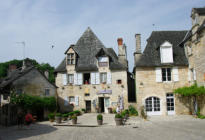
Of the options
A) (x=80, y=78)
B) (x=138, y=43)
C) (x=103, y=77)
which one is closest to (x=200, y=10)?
(x=138, y=43)

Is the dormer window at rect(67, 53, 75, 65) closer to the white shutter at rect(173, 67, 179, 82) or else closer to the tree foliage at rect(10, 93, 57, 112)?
the tree foliage at rect(10, 93, 57, 112)

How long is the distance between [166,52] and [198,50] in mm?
3491

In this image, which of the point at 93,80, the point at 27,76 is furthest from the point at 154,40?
the point at 27,76

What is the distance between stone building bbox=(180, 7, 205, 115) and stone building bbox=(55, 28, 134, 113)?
20.9 ft

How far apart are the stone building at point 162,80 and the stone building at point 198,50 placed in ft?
3.65

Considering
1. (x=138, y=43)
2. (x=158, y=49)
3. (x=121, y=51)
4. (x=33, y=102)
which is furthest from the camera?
(x=121, y=51)

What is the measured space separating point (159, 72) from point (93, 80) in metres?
6.75

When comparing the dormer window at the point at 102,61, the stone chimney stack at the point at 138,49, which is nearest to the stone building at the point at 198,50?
the stone chimney stack at the point at 138,49

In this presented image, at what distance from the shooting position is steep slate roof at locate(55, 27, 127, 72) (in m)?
21.8

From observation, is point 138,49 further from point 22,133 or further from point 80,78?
point 22,133

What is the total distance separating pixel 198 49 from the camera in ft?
54.4

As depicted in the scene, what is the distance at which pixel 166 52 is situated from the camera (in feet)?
64.5

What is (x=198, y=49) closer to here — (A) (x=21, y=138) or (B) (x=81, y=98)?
(B) (x=81, y=98)

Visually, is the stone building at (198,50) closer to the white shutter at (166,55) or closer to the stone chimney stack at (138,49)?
the white shutter at (166,55)
